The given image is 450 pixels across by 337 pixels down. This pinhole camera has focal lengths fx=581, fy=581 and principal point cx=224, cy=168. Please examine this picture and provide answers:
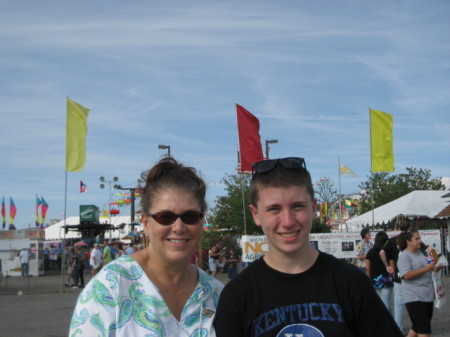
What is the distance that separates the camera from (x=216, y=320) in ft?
8.05

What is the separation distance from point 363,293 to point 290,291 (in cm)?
30

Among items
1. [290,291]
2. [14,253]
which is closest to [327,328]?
[290,291]

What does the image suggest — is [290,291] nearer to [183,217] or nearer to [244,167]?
[183,217]

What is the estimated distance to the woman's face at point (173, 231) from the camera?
274 cm

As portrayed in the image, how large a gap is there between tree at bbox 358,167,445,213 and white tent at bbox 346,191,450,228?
27.2 meters

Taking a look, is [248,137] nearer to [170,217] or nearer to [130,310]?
[170,217]

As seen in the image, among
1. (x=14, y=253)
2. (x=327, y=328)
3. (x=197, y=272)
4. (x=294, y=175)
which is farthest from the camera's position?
(x=14, y=253)

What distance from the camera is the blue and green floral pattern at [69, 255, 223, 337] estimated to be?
2430 millimetres

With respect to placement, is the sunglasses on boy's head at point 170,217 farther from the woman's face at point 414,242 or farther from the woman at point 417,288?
the woman's face at point 414,242

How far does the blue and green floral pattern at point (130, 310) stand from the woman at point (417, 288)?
18.3ft

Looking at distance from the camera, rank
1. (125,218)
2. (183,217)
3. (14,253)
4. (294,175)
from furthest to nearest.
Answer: (125,218), (14,253), (183,217), (294,175)

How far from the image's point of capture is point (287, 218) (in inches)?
96.4

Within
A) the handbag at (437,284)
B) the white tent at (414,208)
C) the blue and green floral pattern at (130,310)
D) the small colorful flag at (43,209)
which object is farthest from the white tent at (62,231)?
the blue and green floral pattern at (130,310)

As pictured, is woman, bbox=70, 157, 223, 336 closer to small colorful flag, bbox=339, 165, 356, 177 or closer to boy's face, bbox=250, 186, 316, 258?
boy's face, bbox=250, 186, 316, 258
